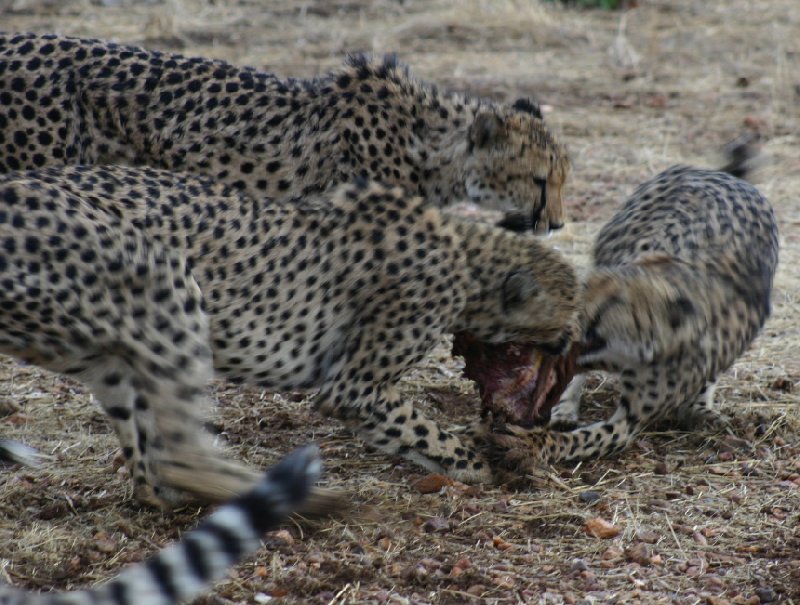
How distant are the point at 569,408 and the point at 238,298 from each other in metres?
1.37

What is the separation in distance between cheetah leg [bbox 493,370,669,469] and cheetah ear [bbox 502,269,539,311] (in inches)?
15.0

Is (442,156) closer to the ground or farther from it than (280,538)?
farther from it

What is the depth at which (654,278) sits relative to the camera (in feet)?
13.1

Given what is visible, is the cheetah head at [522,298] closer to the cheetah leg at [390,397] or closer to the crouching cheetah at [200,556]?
the cheetah leg at [390,397]

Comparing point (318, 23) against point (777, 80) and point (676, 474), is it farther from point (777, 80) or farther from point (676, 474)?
point (676, 474)

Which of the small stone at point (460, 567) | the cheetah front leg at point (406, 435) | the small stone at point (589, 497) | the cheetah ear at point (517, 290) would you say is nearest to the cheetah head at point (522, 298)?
the cheetah ear at point (517, 290)

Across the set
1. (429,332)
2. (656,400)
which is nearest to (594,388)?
(656,400)

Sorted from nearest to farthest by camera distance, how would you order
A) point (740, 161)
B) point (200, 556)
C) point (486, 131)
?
point (200, 556), point (486, 131), point (740, 161)

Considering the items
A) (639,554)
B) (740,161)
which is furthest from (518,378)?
(740,161)

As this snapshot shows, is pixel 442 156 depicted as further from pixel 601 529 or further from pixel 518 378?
pixel 601 529

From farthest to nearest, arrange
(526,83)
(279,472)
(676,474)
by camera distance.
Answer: (526,83)
(676,474)
(279,472)

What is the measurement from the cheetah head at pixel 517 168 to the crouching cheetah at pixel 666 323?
1.42ft

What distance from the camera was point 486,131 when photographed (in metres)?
4.75

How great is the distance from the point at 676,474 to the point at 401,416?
0.87 meters
